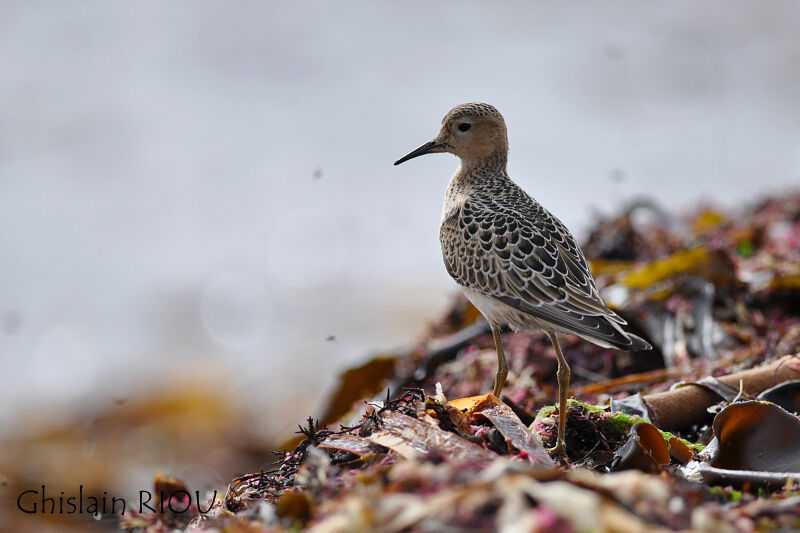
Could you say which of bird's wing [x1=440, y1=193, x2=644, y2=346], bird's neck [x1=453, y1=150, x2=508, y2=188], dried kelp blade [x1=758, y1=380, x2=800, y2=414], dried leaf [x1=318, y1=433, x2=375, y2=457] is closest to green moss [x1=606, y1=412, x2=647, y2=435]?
bird's wing [x1=440, y1=193, x2=644, y2=346]

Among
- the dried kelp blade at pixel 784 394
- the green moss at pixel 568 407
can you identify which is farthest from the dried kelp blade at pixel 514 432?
the dried kelp blade at pixel 784 394

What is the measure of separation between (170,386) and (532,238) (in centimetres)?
576

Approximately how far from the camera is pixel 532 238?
14.8 ft

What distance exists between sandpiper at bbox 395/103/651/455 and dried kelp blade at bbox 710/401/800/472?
2.34ft

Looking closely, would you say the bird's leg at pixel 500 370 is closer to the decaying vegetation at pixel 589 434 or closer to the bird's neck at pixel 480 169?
the decaying vegetation at pixel 589 434

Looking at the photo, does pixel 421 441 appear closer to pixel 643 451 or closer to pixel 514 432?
pixel 514 432

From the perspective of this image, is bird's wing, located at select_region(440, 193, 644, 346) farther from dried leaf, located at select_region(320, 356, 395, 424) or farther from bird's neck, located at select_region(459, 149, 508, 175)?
dried leaf, located at select_region(320, 356, 395, 424)

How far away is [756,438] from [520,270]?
5.11ft

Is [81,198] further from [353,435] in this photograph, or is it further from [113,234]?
[353,435]

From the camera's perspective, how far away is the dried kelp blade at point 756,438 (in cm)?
306

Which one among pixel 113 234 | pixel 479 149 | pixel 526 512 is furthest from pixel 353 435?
pixel 113 234

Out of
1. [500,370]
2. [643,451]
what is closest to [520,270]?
[500,370]

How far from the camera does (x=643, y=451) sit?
9.98ft

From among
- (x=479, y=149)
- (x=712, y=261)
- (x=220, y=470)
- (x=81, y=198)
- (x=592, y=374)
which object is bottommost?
(x=220, y=470)
